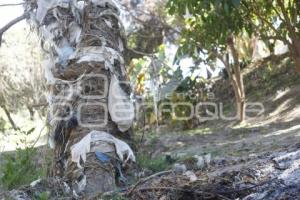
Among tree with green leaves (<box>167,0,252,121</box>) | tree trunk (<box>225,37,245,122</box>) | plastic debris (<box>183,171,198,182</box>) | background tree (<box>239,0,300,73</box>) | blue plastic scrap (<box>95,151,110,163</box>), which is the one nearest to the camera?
plastic debris (<box>183,171,198,182</box>)

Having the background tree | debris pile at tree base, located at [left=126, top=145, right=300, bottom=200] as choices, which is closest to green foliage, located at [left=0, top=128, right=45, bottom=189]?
debris pile at tree base, located at [left=126, top=145, right=300, bottom=200]

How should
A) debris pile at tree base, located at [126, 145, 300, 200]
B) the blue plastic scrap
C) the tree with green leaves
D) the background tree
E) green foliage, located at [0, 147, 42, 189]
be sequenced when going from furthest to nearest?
the background tree
the tree with green leaves
green foliage, located at [0, 147, 42, 189]
the blue plastic scrap
debris pile at tree base, located at [126, 145, 300, 200]

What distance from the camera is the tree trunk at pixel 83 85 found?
3529 millimetres

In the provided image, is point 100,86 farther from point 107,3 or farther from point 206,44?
point 206,44

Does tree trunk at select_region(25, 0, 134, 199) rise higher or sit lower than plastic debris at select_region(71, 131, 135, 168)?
higher

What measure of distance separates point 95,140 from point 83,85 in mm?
512

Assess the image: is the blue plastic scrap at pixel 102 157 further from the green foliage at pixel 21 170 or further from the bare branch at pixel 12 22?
the bare branch at pixel 12 22

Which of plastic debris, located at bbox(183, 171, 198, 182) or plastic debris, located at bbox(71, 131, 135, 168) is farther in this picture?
plastic debris, located at bbox(71, 131, 135, 168)

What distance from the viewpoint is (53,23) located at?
4.17 meters

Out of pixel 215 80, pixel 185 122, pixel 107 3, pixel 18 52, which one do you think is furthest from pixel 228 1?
pixel 215 80

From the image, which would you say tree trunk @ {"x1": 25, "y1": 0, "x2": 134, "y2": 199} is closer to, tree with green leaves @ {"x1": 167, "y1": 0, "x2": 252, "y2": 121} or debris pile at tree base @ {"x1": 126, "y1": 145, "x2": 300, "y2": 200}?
debris pile at tree base @ {"x1": 126, "y1": 145, "x2": 300, "y2": 200}

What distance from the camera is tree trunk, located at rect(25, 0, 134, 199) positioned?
353 centimetres

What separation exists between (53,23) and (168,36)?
9256 mm

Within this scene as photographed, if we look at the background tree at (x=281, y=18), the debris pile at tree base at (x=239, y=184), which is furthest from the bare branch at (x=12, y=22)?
the background tree at (x=281, y=18)
